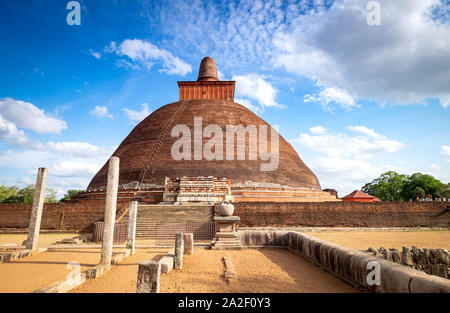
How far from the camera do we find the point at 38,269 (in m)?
4.39

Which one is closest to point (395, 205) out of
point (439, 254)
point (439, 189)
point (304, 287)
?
point (439, 254)

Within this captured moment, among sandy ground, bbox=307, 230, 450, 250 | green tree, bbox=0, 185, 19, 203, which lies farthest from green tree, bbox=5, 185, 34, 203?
sandy ground, bbox=307, 230, 450, 250

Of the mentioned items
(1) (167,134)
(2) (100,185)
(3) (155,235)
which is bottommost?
(3) (155,235)

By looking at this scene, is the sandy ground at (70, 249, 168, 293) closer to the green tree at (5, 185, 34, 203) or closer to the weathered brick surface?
the weathered brick surface

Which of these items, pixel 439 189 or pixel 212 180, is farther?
pixel 439 189

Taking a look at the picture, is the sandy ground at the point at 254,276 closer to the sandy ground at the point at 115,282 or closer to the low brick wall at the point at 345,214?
the sandy ground at the point at 115,282

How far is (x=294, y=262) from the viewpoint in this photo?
477 cm

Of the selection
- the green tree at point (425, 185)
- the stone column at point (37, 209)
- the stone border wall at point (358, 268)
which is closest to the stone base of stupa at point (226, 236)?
the stone border wall at point (358, 268)

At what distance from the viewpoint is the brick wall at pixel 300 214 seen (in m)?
11.2

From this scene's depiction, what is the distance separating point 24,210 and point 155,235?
7.49 meters

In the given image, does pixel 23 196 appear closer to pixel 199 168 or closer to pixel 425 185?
pixel 199 168

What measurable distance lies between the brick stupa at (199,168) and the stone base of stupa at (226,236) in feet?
21.5

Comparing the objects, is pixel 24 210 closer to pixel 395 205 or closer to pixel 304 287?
pixel 304 287

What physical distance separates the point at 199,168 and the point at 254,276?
12.6 metres
